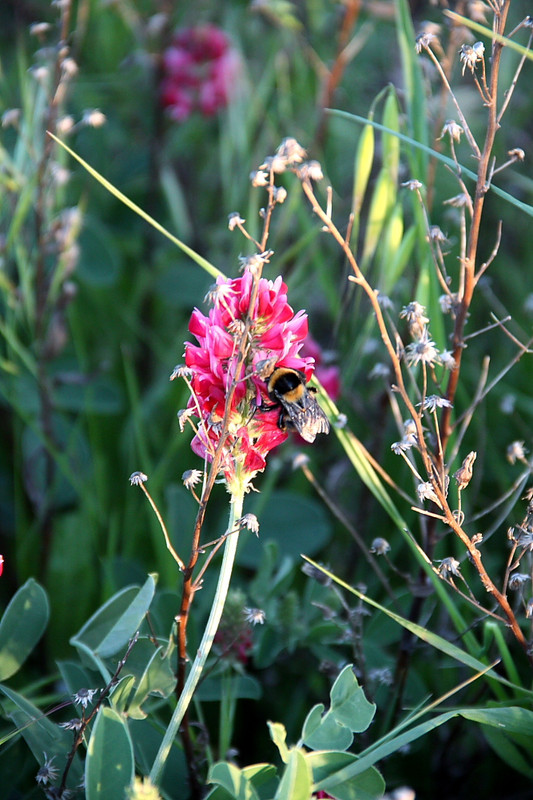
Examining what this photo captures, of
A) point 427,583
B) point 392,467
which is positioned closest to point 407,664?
point 427,583

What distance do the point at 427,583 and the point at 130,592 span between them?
0.38 meters

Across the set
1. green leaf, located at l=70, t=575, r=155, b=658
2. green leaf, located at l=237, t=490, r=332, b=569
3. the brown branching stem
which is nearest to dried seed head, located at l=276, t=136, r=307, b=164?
the brown branching stem

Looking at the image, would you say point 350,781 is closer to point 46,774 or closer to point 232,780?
point 232,780

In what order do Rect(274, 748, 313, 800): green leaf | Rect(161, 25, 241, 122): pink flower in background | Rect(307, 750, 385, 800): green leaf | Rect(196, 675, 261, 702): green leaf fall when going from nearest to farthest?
Rect(274, 748, 313, 800): green leaf < Rect(307, 750, 385, 800): green leaf < Rect(196, 675, 261, 702): green leaf < Rect(161, 25, 241, 122): pink flower in background

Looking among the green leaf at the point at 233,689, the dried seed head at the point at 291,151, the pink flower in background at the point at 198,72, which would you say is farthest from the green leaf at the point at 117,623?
the pink flower in background at the point at 198,72

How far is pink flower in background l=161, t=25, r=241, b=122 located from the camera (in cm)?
193

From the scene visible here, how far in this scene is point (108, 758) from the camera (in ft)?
2.29

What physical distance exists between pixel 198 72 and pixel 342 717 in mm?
1694

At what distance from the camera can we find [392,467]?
145 centimetres

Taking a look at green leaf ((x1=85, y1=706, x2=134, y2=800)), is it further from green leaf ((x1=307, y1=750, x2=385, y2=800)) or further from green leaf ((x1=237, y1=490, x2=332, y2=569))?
green leaf ((x1=237, y1=490, x2=332, y2=569))

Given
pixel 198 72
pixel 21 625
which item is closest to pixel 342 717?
pixel 21 625

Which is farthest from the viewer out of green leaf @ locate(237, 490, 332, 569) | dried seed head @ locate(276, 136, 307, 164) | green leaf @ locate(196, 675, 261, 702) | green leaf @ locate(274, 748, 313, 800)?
green leaf @ locate(237, 490, 332, 569)

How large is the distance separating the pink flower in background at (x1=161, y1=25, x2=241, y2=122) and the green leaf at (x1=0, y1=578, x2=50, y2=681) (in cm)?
134

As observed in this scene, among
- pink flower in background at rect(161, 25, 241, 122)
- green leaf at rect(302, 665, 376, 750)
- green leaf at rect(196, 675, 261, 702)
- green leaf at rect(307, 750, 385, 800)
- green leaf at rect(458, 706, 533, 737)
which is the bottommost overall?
green leaf at rect(196, 675, 261, 702)
